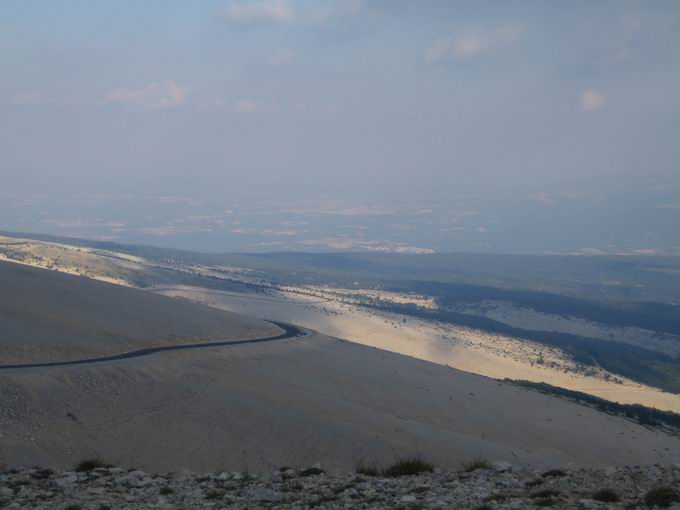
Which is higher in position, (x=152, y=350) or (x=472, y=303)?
(x=472, y=303)

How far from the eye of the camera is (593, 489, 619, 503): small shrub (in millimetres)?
11773

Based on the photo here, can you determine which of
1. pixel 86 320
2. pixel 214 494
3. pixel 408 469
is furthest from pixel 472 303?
pixel 214 494

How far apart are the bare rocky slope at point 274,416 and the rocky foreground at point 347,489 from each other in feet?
10.4

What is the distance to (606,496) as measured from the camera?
11.8 metres

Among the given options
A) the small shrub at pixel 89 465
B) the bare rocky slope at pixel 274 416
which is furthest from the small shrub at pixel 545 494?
the small shrub at pixel 89 465

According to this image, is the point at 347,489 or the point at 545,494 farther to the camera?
the point at 347,489

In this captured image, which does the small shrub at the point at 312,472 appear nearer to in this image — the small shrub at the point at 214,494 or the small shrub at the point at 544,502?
the small shrub at the point at 214,494

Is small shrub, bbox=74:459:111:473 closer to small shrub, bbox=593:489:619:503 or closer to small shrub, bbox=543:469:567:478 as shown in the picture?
small shrub, bbox=543:469:567:478

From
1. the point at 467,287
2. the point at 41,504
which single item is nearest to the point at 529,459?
the point at 41,504

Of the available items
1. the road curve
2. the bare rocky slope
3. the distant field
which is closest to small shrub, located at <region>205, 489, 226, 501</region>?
the bare rocky slope

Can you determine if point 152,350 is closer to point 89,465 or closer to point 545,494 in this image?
point 89,465

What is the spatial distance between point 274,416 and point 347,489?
949 centimetres

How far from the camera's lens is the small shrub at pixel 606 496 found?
38.6 ft

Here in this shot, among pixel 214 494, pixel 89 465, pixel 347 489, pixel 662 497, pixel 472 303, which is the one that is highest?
pixel 472 303
